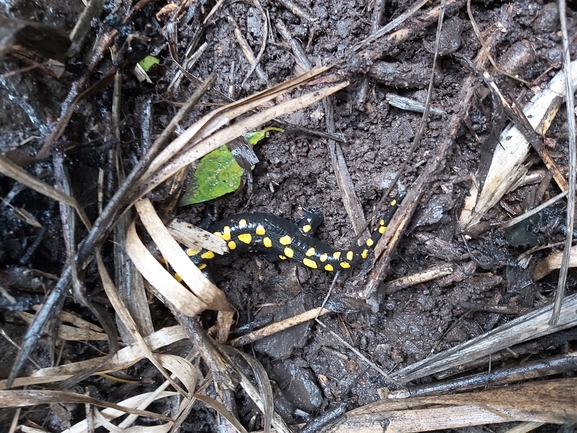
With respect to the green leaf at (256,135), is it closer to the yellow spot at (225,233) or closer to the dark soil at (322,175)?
the dark soil at (322,175)

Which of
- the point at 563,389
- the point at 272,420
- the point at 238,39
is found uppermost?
the point at 238,39

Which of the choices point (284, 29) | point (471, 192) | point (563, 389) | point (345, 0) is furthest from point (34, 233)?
point (563, 389)

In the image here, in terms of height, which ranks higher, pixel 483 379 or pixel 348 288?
pixel 348 288

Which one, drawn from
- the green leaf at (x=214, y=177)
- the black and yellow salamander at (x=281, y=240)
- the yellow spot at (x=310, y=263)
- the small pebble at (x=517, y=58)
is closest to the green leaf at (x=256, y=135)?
the green leaf at (x=214, y=177)

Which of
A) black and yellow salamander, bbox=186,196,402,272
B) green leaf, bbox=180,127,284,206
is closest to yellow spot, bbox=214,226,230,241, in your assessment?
black and yellow salamander, bbox=186,196,402,272

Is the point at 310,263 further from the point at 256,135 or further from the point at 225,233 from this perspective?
the point at 256,135

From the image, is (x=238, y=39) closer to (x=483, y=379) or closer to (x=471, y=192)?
(x=471, y=192)

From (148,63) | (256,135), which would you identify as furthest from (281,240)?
(148,63)
